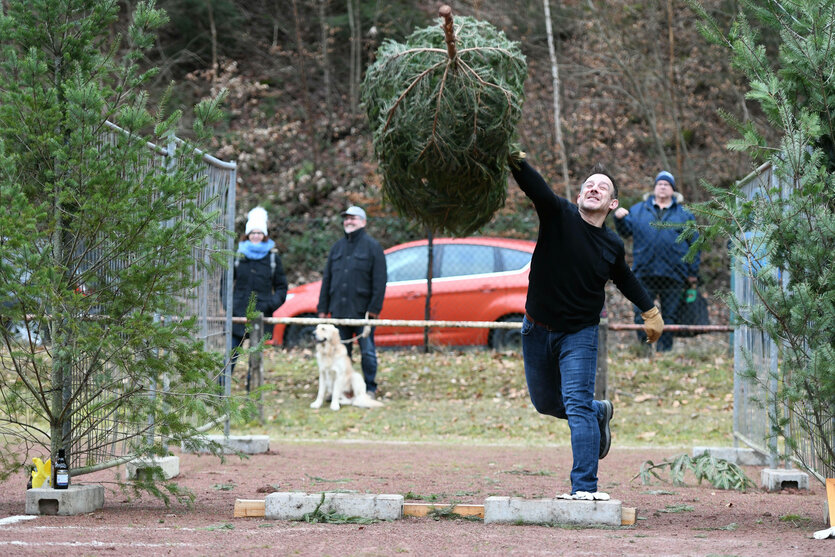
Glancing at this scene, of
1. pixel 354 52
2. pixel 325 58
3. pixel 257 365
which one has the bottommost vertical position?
pixel 257 365

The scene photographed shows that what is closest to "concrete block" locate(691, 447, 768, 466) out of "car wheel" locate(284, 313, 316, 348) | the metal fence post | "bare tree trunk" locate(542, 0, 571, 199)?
the metal fence post

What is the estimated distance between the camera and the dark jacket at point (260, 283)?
12.1 meters

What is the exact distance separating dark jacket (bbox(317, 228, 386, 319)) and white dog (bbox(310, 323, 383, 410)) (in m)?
0.45

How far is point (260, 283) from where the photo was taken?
12.1 metres

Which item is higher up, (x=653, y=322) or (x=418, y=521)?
(x=653, y=322)

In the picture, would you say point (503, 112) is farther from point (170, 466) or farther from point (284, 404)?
point (284, 404)

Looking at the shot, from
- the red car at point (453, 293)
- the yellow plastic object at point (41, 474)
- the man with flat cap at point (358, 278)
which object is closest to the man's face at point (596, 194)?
the yellow plastic object at point (41, 474)

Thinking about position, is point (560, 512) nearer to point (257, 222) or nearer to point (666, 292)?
point (257, 222)

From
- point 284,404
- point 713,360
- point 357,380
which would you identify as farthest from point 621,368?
point 284,404

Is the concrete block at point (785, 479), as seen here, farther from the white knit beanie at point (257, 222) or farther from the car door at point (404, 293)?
the car door at point (404, 293)

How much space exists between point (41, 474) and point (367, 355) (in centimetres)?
653

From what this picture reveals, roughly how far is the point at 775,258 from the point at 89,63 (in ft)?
13.1

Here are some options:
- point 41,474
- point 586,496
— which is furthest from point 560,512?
point 41,474

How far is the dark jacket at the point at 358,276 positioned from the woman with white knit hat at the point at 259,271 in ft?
2.14
